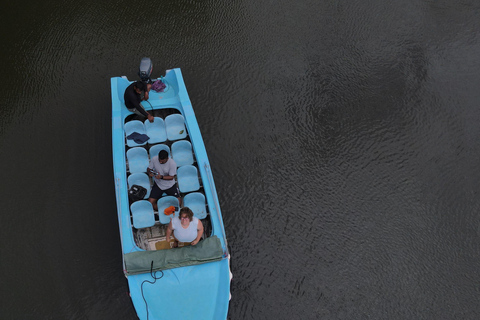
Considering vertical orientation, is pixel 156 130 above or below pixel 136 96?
below

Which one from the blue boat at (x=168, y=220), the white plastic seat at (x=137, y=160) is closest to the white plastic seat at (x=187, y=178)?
the blue boat at (x=168, y=220)

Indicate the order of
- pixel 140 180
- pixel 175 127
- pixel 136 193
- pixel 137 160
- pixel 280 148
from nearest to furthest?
1. pixel 136 193
2. pixel 140 180
3. pixel 137 160
4. pixel 175 127
5. pixel 280 148

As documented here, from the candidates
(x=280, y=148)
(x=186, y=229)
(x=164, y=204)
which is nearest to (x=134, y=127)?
(x=164, y=204)

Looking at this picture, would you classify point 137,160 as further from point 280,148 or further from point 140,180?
point 280,148

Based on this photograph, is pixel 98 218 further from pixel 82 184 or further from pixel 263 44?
pixel 263 44

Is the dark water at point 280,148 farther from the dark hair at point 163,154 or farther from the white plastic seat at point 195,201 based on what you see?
the dark hair at point 163,154

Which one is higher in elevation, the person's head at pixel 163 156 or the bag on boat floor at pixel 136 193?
the person's head at pixel 163 156

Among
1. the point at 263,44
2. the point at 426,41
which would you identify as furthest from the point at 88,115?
the point at 426,41
